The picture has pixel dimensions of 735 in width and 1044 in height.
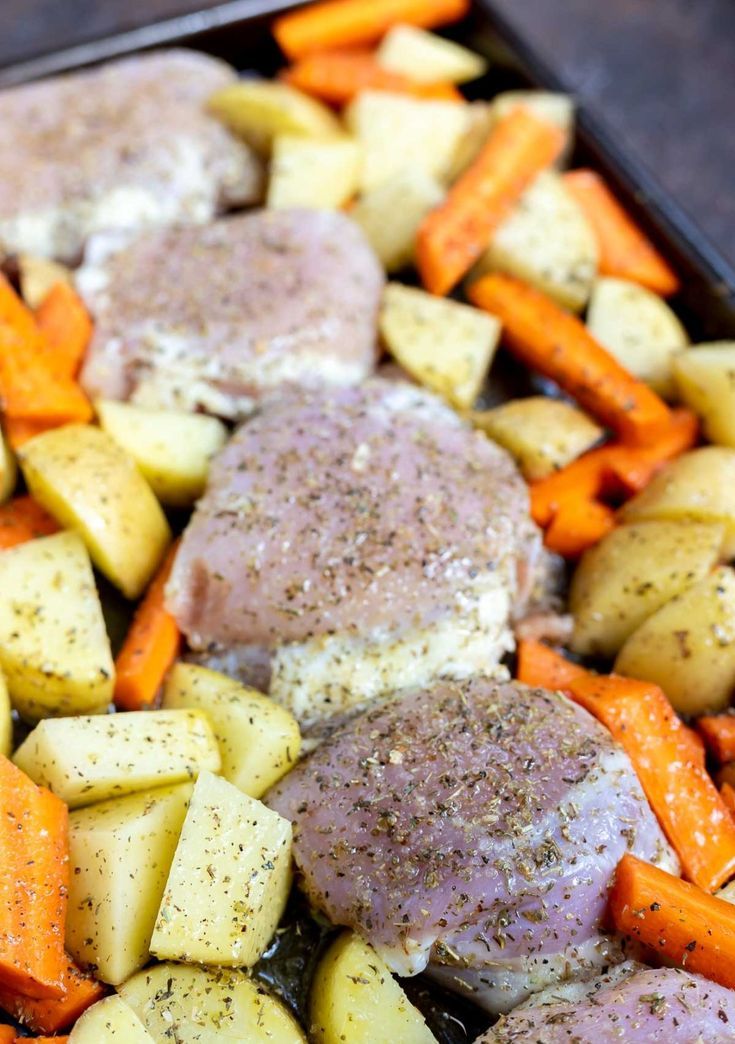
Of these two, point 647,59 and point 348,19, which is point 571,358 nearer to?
point 348,19

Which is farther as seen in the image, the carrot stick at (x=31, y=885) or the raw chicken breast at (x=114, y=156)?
the raw chicken breast at (x=114, y=156)

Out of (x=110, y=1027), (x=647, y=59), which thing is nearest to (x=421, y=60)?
(x=647, y=59)

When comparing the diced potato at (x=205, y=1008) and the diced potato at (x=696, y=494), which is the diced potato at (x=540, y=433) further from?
the diced potato at (x=205, y=1008)

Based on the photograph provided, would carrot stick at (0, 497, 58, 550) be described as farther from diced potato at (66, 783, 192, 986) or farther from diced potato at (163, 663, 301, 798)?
diced potato at (66, 783, 192, 986)

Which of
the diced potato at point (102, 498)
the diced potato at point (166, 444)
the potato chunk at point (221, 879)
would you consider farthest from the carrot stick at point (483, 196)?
the potato chunk at point (221, 879)

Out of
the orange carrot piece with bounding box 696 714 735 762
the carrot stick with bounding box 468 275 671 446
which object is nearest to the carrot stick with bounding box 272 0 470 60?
the carrot stick with bounding box 468 275 671 446

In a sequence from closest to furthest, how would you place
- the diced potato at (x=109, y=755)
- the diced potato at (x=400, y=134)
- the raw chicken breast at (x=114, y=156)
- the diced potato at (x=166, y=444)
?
the diced potato at (x=109, y=755), the diced potato at (x=166, y=444), the raw chicken breast at (x=114, y=156), the diced potato at (x=400, y=134)

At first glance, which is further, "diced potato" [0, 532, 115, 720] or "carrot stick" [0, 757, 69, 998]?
"diced potato" [0, 532, 115, 720]
